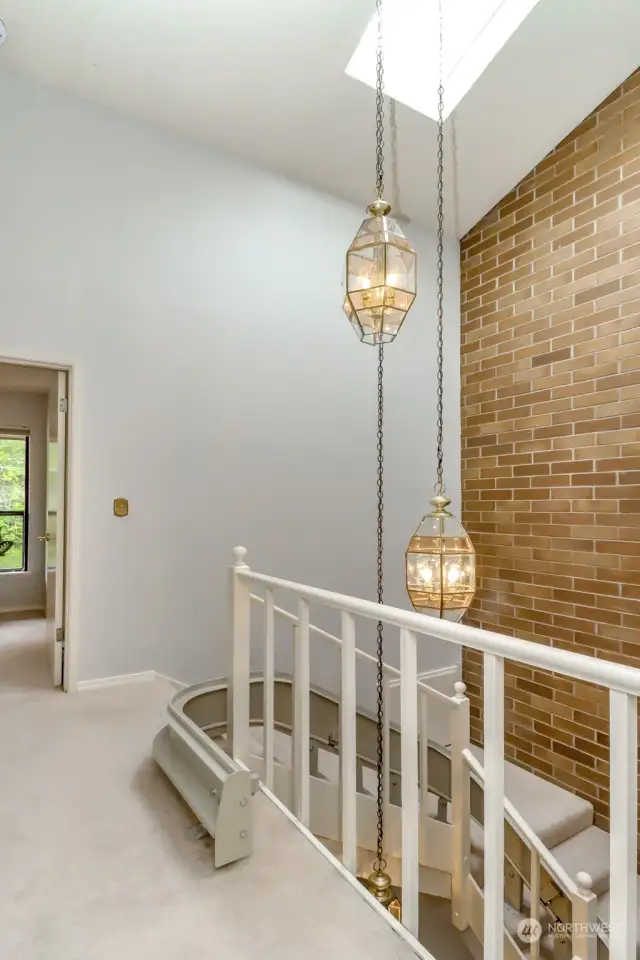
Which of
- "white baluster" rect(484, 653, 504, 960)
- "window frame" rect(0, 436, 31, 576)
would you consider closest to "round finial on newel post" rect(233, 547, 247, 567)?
"white baluster" rect(484, 653, 504, 960)

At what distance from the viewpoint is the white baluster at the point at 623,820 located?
87 cm

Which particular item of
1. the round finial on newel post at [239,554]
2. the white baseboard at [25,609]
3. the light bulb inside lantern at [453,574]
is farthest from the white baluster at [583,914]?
the white baseboard at [25,609]

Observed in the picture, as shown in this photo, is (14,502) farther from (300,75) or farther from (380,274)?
(380,274)

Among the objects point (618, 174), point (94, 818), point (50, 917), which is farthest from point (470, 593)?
point (618, 174)

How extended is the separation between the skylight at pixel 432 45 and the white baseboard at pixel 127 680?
3.47 metres

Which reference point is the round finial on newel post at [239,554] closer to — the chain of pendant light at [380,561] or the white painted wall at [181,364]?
the chain of pendant light at [380,561]

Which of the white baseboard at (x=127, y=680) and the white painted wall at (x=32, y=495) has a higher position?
the white painted wall at (x=32, y=495)

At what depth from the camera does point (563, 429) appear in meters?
3.56

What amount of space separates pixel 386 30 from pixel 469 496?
9.57 feet

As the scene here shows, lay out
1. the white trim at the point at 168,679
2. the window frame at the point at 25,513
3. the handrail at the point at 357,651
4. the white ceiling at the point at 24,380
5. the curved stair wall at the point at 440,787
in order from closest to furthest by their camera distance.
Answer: the curved stair wall at the point at 440,787
the handrail at the point at 357,651
the white trim at the point at 168,679
the white ceiling at the point at 24,380
the window frame at the point at 25,513

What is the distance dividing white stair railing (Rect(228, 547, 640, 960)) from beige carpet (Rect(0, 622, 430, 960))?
0.14 m

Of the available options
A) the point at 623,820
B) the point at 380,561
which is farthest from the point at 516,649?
the point at 380,561

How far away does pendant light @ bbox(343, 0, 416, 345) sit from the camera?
226 cm

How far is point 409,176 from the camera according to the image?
12.4ft
